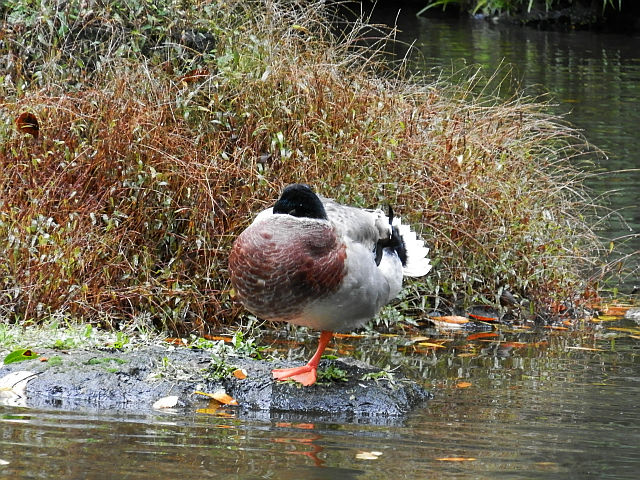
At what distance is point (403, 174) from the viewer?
7379mm

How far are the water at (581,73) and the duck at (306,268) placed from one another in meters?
3.39

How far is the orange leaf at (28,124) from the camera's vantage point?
7051mm

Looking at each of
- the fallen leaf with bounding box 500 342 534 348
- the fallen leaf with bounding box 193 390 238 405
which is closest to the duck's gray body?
the fallen leaf with bounding box 193 390 238 405

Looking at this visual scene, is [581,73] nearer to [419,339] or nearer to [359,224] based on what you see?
[419,339]

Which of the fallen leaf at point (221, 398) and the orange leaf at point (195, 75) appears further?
the orange leaf at point (195, 75)

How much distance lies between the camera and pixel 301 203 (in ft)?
16.1

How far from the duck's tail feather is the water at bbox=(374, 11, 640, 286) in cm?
259

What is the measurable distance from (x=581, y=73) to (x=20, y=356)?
16302 mm

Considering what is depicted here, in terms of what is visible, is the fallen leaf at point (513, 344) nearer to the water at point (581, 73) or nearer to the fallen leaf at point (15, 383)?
the water at point (581, 73)

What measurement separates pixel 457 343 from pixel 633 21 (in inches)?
967

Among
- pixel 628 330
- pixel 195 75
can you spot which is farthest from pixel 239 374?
pixel 628 330

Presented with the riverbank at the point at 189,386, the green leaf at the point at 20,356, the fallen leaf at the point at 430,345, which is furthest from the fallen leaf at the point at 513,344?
the green leaf at the point at 20,356

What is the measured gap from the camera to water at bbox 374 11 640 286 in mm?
10312

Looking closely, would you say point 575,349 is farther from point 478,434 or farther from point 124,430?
point 124,430
